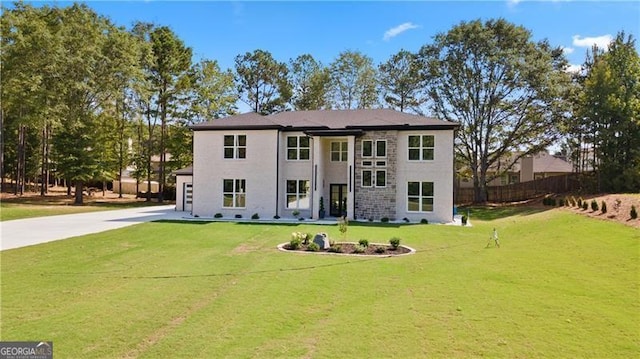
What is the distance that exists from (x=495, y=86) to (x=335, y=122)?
1731cm

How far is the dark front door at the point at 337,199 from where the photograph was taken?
85.7 ft

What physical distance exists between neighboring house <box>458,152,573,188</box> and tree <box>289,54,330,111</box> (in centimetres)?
1890

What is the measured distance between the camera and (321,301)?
819 centimetres

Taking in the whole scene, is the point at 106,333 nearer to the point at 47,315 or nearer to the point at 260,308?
the point at 47,315

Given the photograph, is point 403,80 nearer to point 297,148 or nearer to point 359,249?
point 297,148

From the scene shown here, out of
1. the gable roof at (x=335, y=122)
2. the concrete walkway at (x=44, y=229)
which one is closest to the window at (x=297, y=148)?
the gable roof at (x=335, y=122)

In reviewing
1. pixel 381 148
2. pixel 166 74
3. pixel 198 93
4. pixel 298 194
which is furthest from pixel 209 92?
pixel 381 148

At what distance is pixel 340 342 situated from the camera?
20.4 feet

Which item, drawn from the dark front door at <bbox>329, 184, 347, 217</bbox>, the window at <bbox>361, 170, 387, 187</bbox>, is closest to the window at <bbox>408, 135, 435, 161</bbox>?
the window at <bbox>361, 170, 387, 187</bbox>

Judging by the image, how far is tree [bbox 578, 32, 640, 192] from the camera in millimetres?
29562

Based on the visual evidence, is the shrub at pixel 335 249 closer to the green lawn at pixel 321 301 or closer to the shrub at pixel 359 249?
the shrub at pixel 359 249

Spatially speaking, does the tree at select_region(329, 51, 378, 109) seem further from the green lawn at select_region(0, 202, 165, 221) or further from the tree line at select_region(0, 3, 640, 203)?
the green lawn at select_region(0, 202, 165, 221)

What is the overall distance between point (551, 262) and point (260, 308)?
8.86m

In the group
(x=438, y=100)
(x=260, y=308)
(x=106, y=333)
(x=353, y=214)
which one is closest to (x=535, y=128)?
(x=438, y=100)
